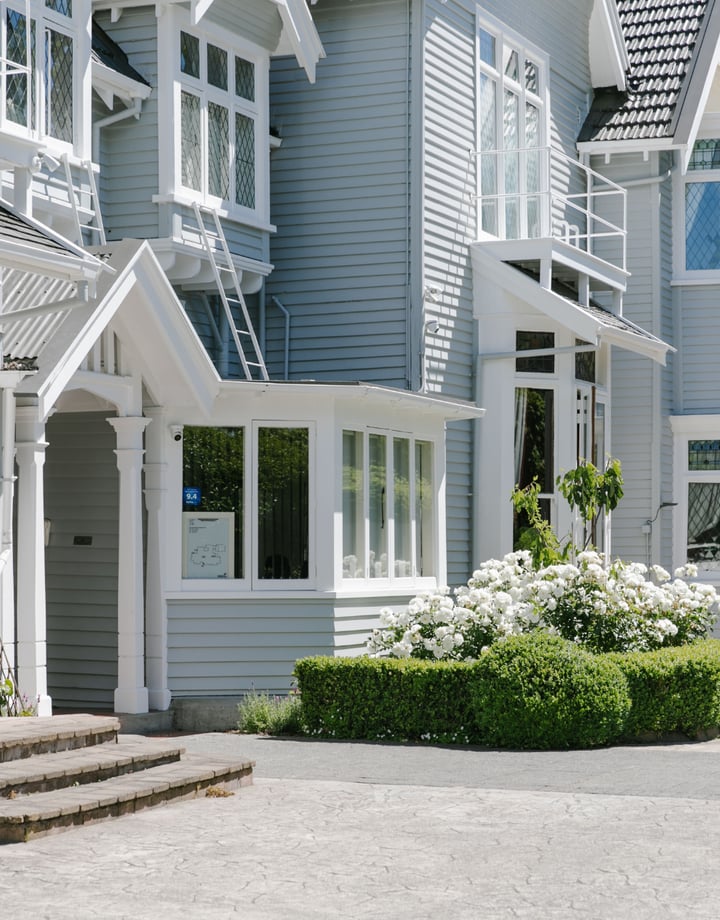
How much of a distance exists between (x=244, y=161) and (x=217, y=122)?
2.16 feet

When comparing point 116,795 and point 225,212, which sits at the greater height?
point 225,212

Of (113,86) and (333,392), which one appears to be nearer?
(333,392)

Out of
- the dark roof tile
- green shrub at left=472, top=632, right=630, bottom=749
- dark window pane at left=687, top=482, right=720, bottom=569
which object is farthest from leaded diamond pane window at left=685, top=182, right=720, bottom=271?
green shrub at left=472, top=632, right=630, bottom=749

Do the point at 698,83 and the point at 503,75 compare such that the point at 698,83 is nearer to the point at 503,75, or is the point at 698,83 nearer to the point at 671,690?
the point at 503,75

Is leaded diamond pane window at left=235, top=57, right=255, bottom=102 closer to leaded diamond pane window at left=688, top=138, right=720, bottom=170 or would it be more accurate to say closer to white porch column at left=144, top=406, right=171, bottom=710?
white porch column at left=144, top=406, right=171, bottom=710

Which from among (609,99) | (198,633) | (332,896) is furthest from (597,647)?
(609,99)

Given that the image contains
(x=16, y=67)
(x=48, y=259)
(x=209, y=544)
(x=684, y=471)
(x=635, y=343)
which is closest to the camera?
(x=48, y=259)

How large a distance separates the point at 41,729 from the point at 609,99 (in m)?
15.0

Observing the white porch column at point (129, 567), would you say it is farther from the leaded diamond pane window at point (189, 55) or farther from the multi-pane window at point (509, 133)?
the multi-pane window at point (509, 133)

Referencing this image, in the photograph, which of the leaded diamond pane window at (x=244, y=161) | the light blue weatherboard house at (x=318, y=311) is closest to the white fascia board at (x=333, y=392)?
the light blue weatherboard house at (x=318, y=311)

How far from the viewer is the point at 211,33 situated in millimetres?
16531

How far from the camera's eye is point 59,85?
1447cm

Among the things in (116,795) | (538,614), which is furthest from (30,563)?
(538,614)

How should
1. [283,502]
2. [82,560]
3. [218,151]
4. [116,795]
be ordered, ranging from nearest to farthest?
[116,795]
[283,502]
[82,560]
[218,151]
